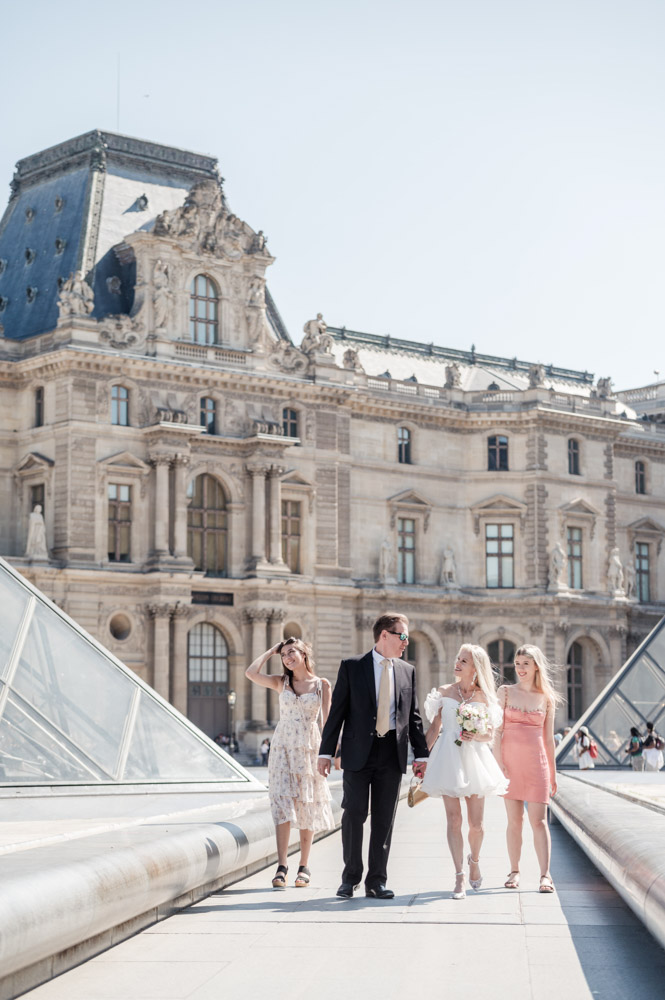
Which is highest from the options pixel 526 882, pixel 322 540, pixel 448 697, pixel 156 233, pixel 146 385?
pixel 156 233

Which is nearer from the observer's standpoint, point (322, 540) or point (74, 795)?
point (74, 795)

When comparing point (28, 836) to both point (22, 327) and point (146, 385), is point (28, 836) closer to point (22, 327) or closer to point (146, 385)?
point (146, 385)

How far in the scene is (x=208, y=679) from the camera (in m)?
54.4

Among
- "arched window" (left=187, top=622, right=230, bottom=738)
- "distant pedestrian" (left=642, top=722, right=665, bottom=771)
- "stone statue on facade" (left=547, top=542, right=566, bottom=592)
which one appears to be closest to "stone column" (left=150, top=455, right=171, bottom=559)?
"arched window" (left=187, top=622, right=230, bottom=738)

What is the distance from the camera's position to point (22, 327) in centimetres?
5572

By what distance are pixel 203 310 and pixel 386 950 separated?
155 ft

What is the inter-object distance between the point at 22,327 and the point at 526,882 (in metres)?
45.0

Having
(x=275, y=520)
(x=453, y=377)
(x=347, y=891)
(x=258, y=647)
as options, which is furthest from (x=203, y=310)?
(x=347, y=891)

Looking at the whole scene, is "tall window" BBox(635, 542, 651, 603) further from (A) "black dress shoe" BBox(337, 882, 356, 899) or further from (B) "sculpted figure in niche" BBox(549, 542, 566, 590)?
(A) "black dress shoe" BBox(337, 882, 356, 899)

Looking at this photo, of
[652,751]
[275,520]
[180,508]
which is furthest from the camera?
[275,520]

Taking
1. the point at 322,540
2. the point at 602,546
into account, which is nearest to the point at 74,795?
the point at 322,540

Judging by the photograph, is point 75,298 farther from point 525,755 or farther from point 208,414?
point 525,755

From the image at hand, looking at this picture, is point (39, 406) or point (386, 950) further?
point (39, 406)

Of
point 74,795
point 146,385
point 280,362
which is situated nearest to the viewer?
point 74,795
